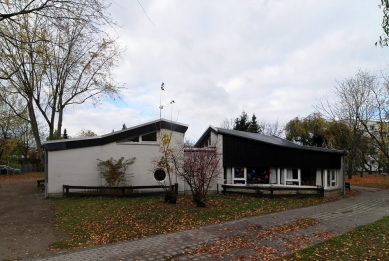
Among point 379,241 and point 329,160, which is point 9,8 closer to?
point 379,241

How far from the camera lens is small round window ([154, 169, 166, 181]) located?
60.5ft

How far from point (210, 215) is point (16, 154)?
5013 cm

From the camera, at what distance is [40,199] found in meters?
16.0

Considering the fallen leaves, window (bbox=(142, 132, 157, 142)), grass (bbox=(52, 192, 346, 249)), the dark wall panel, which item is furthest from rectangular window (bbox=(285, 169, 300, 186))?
the fallen leaves

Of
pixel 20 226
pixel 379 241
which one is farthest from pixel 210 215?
pixel 20 226

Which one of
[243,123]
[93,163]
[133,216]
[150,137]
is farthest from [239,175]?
[243,123]

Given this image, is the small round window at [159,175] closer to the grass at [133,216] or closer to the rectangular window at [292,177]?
the grass at [133,216]

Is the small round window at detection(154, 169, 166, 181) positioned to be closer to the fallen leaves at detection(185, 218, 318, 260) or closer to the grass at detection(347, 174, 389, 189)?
the fallen leaves at detection(185, 218, 318, 260)

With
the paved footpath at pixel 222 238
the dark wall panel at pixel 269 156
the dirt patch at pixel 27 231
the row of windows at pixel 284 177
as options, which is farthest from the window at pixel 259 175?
the dirt patch at pixel 27 231

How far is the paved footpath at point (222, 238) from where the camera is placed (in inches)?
256

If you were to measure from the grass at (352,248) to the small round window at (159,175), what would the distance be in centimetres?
1205

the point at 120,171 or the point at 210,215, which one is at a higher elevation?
the point at 120,171

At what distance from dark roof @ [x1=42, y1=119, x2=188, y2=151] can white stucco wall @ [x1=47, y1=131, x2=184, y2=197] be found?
0.85 feet

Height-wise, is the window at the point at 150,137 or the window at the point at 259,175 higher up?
the window at the point at 150,137
